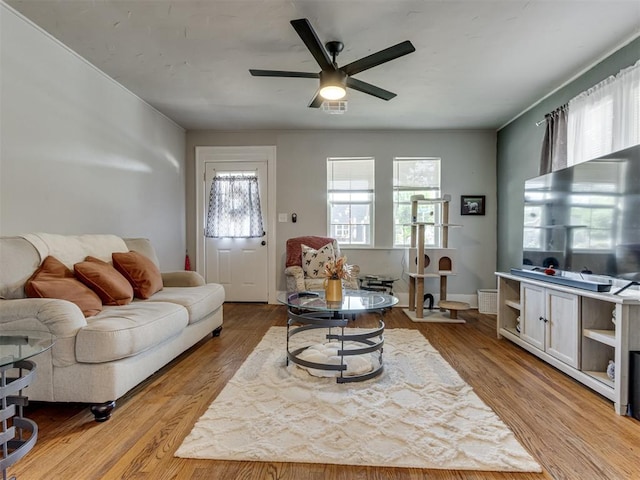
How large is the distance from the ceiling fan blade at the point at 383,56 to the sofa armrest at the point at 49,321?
230 centimetres

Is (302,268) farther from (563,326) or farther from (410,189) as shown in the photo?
(563,326)

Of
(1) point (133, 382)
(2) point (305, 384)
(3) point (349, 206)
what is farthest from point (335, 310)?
(3) point (349, 206)

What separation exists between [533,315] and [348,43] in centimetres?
264

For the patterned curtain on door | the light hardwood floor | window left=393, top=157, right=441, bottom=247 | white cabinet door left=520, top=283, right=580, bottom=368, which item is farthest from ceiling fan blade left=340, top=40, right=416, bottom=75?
the patterned curtain on door

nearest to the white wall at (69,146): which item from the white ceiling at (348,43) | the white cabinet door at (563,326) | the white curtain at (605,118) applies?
the white ceiling at (348,43)

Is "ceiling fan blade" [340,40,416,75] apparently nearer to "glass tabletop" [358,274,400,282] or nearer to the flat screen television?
the flat screen television

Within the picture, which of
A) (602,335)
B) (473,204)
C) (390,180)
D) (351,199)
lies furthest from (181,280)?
(473,204)

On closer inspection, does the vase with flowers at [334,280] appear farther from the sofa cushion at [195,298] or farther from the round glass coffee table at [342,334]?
the sofa cushion at [195,298]

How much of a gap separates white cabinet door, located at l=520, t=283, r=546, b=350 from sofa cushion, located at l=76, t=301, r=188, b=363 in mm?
2763

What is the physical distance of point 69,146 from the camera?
284 centimetres

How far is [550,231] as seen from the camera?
9.47 ft

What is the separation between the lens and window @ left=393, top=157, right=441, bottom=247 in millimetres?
4953

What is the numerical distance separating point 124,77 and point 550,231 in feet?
13.3

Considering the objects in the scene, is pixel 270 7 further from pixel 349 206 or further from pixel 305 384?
pixel 349 206
